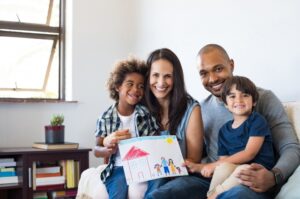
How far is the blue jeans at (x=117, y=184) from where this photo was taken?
183cm

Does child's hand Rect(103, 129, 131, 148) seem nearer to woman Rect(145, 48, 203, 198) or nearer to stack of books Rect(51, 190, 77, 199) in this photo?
woman Rect(145, 48, 203, 198)

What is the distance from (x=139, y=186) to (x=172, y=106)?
0.40m

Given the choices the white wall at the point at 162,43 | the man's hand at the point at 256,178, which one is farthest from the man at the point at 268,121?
the white wall at the point at 162,43

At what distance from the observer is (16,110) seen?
3213 millimetres

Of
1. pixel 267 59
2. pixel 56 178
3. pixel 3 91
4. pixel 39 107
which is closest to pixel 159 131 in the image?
pixel 267 59

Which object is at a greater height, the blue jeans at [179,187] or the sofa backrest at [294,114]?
the sofa backrest at [294,114]

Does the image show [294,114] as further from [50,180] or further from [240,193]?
[50,180]

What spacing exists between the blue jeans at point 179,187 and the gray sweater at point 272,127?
24 centimetres

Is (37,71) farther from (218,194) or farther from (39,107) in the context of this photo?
(218,194)

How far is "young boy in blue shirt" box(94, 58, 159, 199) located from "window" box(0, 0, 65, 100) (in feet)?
5.18

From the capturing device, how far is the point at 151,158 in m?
1.75

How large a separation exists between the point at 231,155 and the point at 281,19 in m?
0.86

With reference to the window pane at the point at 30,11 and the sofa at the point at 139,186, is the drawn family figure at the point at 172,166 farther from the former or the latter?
the window pane at the point at 30,11

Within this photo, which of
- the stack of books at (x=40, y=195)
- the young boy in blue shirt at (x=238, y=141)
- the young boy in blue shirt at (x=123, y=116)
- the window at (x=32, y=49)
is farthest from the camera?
the window at (x=32, y=49)
